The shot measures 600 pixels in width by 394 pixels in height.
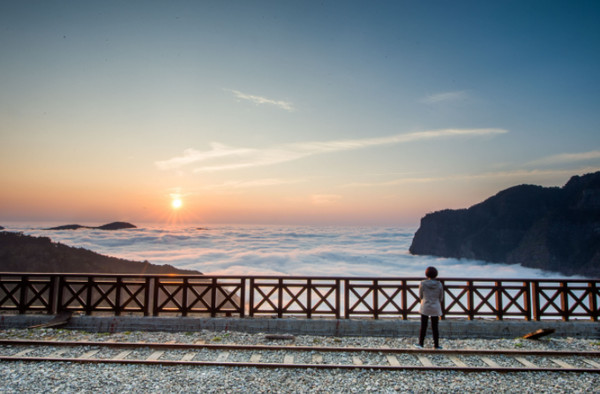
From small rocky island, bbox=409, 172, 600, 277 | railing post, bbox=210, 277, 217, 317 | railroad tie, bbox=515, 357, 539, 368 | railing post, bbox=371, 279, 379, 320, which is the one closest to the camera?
railroad tie, bbox=515, 357, 539, 368

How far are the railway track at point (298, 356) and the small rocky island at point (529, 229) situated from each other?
350 feet

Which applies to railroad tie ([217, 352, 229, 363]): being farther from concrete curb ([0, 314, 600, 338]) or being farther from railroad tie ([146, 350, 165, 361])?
concrete curb ([0, 314, 600, 338])

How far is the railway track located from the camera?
7602mm

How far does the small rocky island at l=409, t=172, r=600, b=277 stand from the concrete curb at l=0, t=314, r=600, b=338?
104m

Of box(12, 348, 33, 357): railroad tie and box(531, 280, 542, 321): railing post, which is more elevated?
box(531, 280, 542, 321): railing post

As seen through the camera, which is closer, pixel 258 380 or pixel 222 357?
pixel 258 380

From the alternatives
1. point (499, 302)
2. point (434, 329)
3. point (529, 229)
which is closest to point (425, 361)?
point (434, 329)

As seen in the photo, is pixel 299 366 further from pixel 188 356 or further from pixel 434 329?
pixel 434 329

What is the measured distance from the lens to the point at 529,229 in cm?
11212

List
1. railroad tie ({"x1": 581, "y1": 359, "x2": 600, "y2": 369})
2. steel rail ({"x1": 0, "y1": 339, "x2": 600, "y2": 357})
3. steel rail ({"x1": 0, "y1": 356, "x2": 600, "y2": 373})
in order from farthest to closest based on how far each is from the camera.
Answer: steel rail ({"x1": 0, "y1": 339, "x2": 600, "y2": 357})
railroad tie ({"x1": 581, "y1": 359, "x2": 600, "y2": 369})
steel rail ({"x1": 0, "y1": 356, "x2": 600, "y2": 373})

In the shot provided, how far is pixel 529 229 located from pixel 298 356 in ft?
413

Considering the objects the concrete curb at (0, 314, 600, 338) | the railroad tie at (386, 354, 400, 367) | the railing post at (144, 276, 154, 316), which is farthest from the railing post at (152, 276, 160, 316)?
the railroad tie at (386, 354, 400, 367)

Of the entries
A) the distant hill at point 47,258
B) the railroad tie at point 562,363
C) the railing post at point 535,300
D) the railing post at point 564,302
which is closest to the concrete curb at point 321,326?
the railing post at point 535,300

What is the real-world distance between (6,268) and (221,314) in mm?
38725
